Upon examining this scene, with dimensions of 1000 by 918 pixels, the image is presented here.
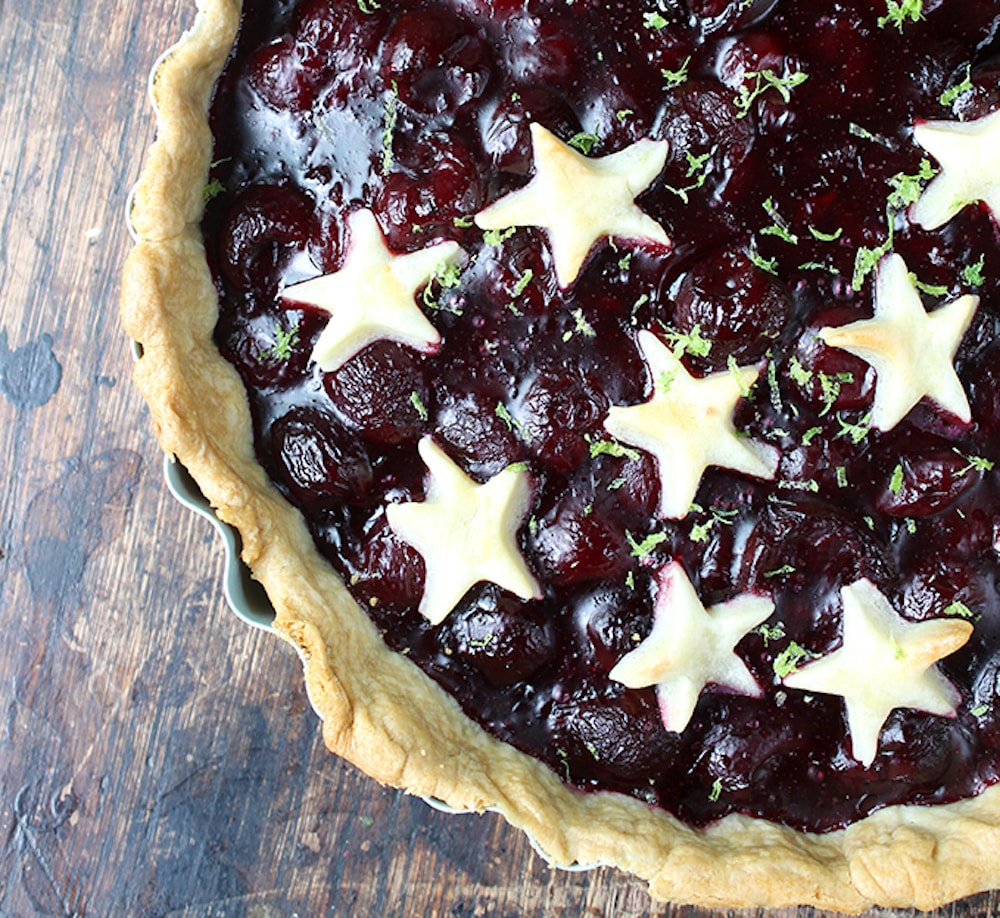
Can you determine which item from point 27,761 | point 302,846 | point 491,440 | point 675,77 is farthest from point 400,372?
point 27,761

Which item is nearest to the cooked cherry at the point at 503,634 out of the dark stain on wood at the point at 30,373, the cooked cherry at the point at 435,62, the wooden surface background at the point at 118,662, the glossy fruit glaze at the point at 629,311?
the glossy fruit glaze at the point at 629,311

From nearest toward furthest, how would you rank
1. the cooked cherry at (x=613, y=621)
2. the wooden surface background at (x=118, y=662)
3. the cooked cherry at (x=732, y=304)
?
the cooked cherry at (x=732, y=304) → the cooked cherry at (x=613, y=621) → the wooden surface background at (x=118, y=662)

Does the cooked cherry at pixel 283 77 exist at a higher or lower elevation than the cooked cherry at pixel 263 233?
higher

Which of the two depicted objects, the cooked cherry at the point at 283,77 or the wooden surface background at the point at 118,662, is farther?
the wooden surface background at the point at 118,662

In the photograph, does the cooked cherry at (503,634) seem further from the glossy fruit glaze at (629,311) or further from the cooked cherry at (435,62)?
the cooked cherry at (435,62)

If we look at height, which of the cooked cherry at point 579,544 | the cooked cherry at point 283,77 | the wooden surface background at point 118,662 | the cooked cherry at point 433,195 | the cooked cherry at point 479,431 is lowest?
the wooden surface background at point 118,662

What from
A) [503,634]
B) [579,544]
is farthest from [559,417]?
[503,634]
